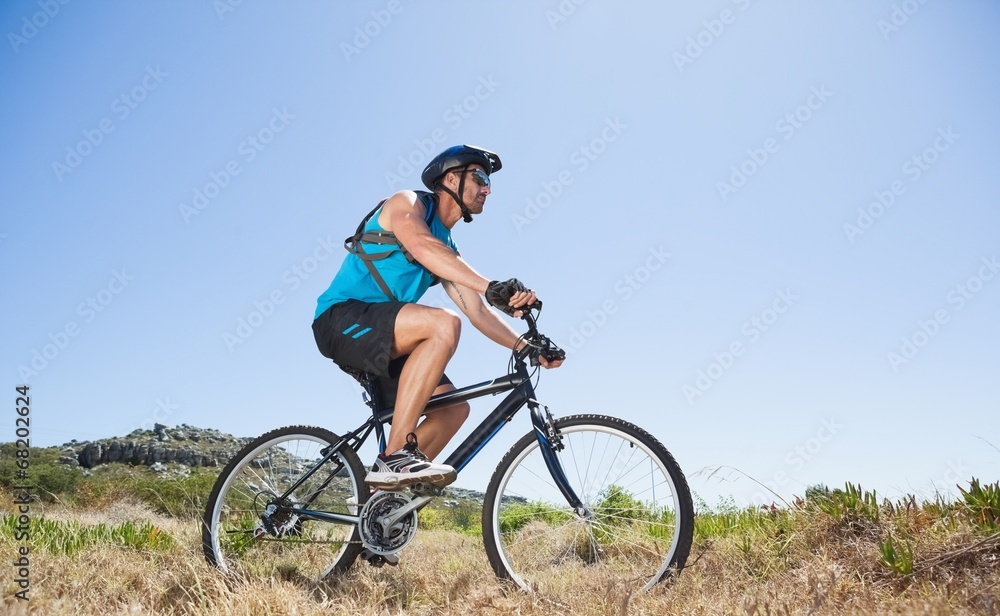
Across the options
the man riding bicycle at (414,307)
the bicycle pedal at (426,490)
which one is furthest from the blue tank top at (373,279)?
the bicycle pedal at (426,490)

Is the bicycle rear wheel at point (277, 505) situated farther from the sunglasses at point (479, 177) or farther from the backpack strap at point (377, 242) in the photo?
the sunglasses at point (479, 177)

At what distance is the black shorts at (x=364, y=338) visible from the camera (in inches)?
146

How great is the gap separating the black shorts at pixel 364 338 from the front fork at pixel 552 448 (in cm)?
89

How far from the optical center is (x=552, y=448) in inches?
138

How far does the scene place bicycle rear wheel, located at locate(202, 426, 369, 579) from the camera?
4.07 meters

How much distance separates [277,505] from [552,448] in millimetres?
1873

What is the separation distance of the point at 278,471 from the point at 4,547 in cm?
177

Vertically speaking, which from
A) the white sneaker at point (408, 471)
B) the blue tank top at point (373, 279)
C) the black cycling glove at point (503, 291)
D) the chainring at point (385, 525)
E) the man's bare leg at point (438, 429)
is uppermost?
the blue tank top at point (373, 279)

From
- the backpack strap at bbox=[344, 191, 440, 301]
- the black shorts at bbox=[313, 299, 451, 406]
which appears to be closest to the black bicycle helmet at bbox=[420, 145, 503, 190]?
the backpack strap at bbox=[344, 191, 440, 301]

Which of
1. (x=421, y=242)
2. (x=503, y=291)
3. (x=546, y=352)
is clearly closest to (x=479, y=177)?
(x=421, y=242)

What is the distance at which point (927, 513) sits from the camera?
3727 millimetres

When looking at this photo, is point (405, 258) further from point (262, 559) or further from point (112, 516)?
point (112, 516)

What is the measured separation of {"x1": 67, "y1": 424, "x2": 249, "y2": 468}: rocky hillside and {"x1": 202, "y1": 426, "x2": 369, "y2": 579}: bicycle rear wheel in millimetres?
28767

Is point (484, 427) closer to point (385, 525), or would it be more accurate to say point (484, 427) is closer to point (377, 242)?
Answer: point (385, 525)
